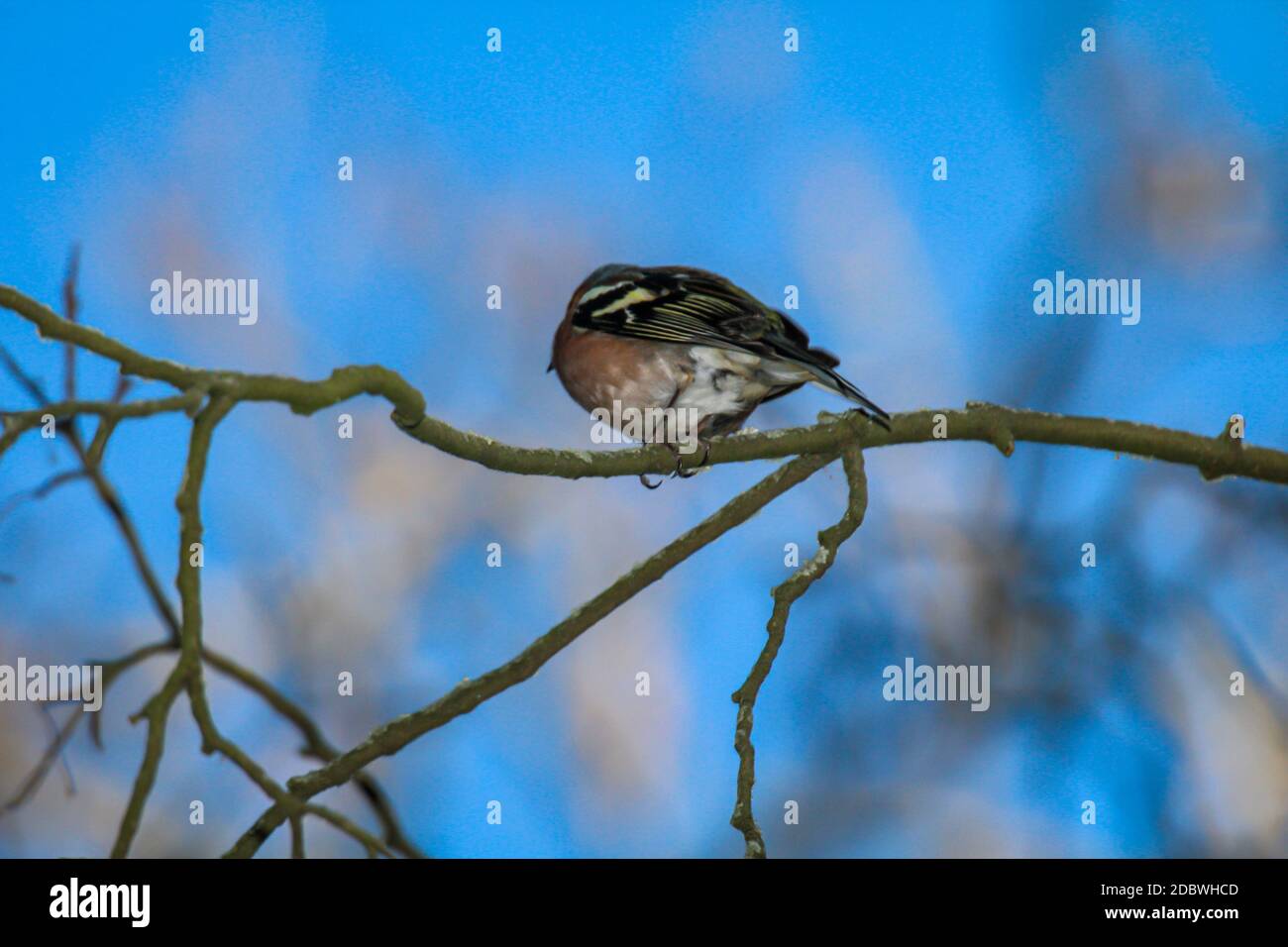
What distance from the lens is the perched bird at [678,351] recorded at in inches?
141

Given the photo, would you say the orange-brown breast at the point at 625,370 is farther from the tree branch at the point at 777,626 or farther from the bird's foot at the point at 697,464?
the tree branch at the point at 777,626

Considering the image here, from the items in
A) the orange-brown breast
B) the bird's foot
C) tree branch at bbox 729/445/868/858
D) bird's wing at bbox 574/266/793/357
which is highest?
bird's wing at bbox 574/266/793/357

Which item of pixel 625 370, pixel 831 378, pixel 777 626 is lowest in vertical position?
pixel 777 626

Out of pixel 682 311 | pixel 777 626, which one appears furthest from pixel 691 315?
pixel 777 626

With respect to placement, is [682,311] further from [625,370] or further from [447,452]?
[447,452]

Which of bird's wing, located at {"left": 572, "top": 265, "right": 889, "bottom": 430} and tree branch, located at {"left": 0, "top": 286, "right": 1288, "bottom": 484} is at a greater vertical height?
bird's wing, located at {"left": 572, "top": 265, "right": 889, "bottom": 430}

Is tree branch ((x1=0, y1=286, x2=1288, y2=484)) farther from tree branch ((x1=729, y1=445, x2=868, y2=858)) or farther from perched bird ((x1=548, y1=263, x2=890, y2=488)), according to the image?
perched bird ((x1=548, y1=263, x2=890, y2=488))

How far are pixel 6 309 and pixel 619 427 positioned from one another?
2001 millimetres

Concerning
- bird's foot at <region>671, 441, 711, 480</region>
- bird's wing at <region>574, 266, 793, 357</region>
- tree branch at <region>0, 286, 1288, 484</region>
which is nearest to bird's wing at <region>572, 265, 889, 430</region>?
bird's wing at <region>574, 266, 793, 357</region>

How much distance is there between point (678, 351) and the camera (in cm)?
377

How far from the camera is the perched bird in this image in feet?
11.7

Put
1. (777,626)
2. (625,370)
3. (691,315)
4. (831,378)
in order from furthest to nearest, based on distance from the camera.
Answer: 1. (625,370)
2. (691,315)
3. (831,378)
4. (777,626)

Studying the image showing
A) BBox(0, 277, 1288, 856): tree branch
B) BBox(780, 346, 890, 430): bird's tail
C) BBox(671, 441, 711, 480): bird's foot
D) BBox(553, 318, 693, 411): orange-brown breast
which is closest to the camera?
BBox(0, 277, 1288, 856): tree branch

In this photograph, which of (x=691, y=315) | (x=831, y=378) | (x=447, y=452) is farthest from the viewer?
(x=691, y=315)
